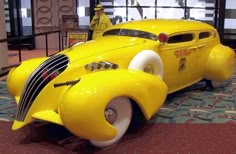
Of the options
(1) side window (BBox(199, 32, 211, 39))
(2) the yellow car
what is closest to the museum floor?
(2) the yellow car

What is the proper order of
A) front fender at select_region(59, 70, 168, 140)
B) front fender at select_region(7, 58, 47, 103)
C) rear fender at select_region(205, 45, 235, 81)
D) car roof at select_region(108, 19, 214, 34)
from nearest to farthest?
1. front fender at select_region(59, 70, 168, 140)
2. front fender at select_region(7, 58, 47, 103)
3. car roof at select_region(108, 19, 214, 34)
4. rear fender at select_region(205, 45, 235, 81)

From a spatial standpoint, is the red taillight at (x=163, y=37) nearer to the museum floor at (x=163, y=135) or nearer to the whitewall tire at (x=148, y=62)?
the whitewall tire at (x=148, y=62)

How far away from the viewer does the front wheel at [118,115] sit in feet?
10.0

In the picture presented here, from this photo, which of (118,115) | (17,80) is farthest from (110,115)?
(17,80)

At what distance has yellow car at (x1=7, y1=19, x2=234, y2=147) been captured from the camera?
277 centimetres

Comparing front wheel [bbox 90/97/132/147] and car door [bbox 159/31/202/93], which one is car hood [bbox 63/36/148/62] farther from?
front wheel [bbox 90/97/132/147]

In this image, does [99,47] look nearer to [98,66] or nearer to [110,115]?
[98,66]

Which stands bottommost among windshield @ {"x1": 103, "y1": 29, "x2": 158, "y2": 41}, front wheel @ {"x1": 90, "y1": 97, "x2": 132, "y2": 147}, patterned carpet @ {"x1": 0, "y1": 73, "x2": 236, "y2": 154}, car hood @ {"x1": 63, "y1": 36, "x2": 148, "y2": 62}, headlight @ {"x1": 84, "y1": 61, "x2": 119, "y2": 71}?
patterned carpet @ {"x1": 0, "y1": 73, "x2": 236, "y2": 154}

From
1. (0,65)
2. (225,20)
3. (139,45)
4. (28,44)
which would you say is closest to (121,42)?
(139,45)

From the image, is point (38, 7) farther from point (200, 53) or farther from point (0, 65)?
point (200, 53)

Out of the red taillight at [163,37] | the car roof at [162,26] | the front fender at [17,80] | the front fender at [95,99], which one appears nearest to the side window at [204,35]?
the car roof at [162,26]

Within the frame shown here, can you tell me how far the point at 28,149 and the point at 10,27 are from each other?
367 inches

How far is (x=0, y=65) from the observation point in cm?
723

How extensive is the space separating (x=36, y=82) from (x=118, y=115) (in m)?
0.96
